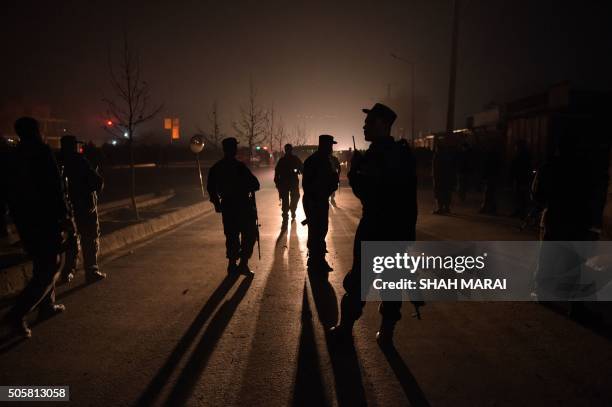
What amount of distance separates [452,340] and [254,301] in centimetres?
226

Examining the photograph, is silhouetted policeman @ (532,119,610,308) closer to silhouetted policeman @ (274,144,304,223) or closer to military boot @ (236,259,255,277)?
military boot @ (236,259,255,277)

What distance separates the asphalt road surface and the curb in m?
0.71

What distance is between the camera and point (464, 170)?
51.0 ft

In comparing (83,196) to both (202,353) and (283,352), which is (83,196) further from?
(283,352)

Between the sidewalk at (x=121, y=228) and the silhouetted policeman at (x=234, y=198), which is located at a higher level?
the silhouetted policeman at (x=234, y=198)

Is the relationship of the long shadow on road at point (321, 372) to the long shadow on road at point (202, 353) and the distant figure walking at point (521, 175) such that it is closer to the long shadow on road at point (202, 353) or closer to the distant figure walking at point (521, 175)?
the long shadow on road at point (202, 353)

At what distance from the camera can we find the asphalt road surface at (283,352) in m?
3.08

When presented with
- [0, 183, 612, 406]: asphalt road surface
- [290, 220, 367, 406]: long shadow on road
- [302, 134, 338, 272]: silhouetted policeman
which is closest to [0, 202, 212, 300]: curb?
[0, 183, 612, 406]: asphalt road surface

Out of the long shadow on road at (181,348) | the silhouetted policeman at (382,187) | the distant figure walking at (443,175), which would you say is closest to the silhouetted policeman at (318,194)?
the long shadow on road at (181,348)

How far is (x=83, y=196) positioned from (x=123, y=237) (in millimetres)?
3052

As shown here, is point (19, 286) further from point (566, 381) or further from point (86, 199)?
point (566, 381)

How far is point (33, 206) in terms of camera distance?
13.0ft

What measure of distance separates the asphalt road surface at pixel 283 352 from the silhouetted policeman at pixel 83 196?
451mm

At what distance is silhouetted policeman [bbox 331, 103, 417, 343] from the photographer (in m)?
3.54
